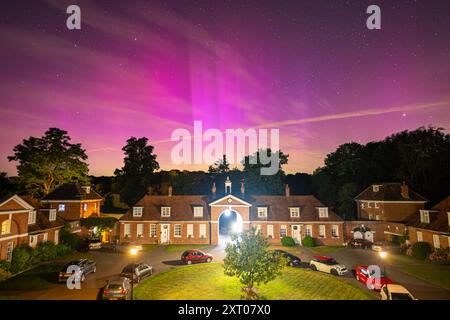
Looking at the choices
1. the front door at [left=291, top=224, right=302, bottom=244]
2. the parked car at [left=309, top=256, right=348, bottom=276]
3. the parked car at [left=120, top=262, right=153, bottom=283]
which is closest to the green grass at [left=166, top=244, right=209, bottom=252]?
the parked car at [left=120, top=262, right=153, bottom=283]

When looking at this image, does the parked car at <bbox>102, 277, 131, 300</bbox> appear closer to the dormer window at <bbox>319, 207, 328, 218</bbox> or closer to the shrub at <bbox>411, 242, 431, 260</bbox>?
the dormer window at <bbox>319, 207, 328, 218</bbox>

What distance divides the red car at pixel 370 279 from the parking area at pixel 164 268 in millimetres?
523

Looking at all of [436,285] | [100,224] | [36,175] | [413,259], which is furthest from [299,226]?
[36,175]

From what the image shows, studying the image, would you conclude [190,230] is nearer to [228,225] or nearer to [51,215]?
[228,225]

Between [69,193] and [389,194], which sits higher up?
[69,193]

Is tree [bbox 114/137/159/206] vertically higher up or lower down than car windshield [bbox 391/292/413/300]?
higher up

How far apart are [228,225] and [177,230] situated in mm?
16796

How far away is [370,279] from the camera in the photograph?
23.9 m

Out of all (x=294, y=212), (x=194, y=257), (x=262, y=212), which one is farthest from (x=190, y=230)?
(x=294, y=212)

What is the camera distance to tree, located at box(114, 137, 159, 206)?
73375 mm

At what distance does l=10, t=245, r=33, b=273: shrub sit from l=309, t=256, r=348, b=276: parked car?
30778 millimetres

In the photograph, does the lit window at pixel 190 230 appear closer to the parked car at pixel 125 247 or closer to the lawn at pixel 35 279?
the parked car at pixel 125 247

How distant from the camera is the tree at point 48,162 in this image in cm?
5394
